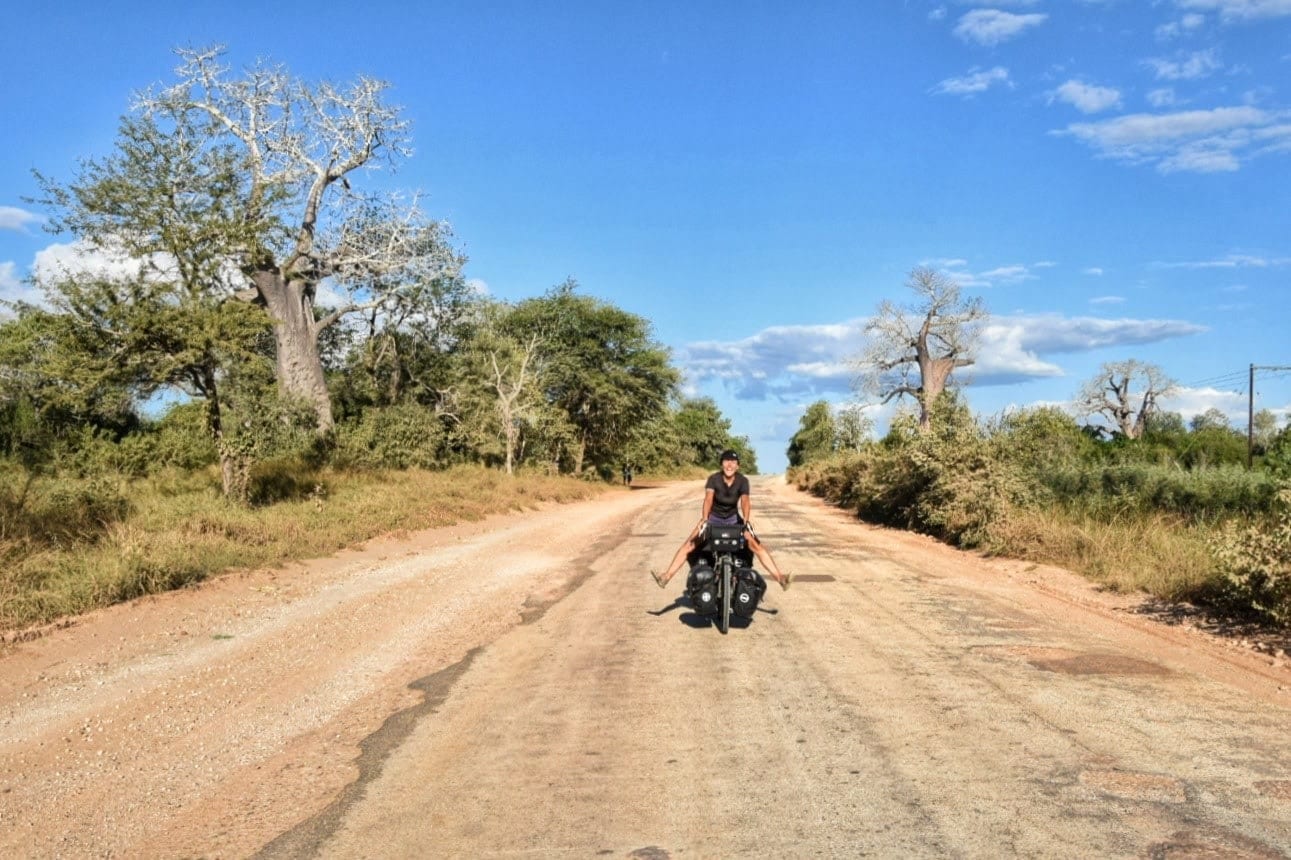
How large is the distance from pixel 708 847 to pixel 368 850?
1564 millimetres

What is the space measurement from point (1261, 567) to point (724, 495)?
17.4ft

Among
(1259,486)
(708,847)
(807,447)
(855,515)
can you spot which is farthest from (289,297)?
(807,447)

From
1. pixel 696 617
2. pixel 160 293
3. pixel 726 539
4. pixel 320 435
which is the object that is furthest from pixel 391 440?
pixel 726 539

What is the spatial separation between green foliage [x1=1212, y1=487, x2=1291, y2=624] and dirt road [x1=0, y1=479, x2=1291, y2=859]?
0.70 metres

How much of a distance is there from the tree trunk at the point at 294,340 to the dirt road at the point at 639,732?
19623 millimetres

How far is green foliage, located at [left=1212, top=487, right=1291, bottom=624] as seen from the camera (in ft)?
29.1

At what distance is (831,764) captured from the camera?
5141mm

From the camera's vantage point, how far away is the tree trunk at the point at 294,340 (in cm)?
2917

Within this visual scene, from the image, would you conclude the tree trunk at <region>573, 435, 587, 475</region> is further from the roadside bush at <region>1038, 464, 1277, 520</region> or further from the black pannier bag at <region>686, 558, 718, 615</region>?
the black pannier bag at <region>686, 558, 718, 615</region>

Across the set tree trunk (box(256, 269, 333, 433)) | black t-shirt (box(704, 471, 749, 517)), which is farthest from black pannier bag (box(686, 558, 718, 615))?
tree trunk (box(256, 269, 333, 433))

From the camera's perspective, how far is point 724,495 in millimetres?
9547

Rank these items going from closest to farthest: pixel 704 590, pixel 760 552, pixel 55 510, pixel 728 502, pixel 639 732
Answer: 1. pixel 639 732
2. pixel 704 590
3. pixel 728 502
4. pixel 760 552
5. pixel 55 510

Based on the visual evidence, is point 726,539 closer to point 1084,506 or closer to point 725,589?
point 725,589

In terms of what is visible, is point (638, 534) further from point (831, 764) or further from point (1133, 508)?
point (831, 764)
